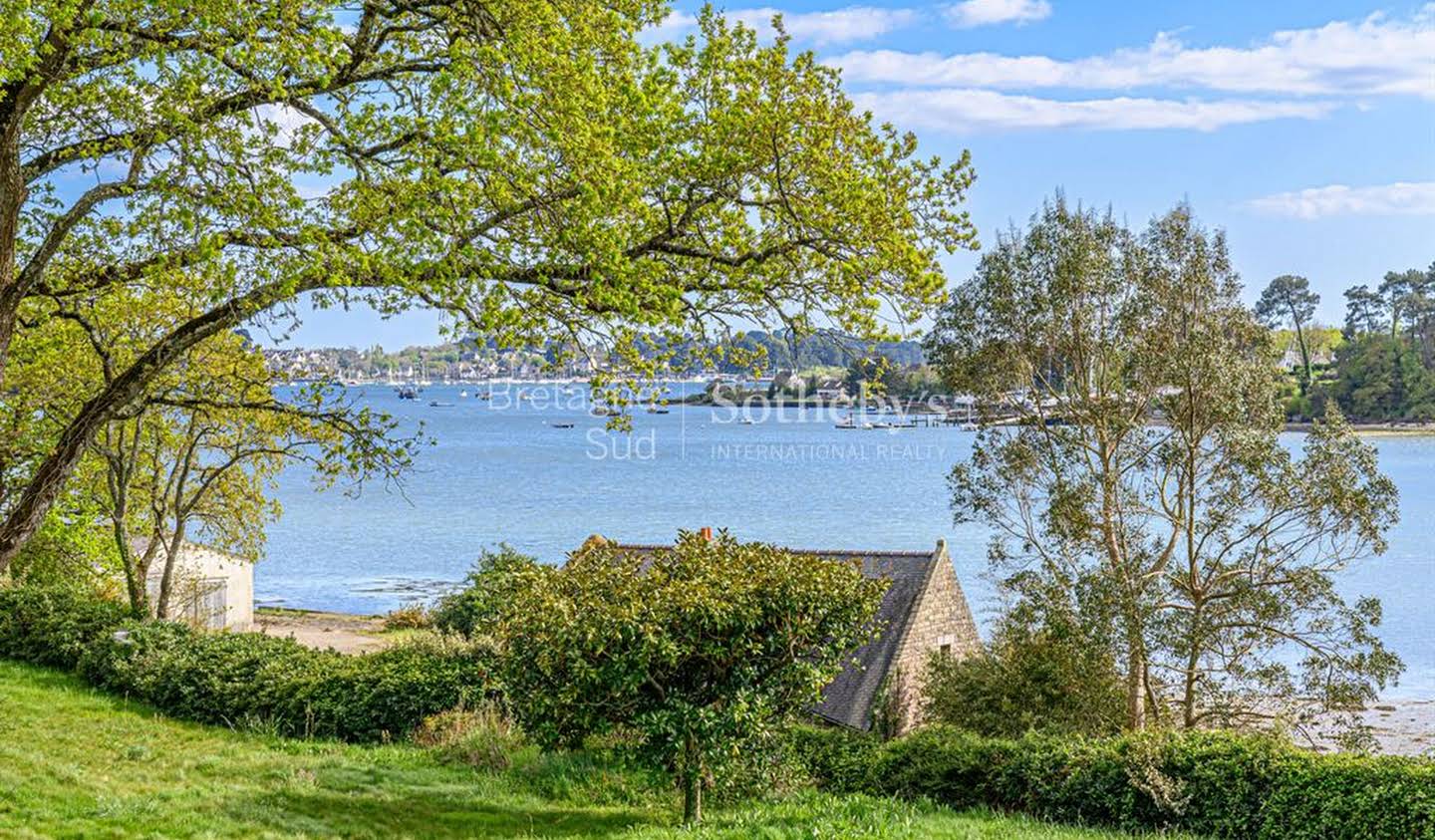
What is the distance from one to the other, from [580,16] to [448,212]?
2.56 m

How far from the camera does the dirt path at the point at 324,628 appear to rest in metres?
37.2

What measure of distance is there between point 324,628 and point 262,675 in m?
25.9

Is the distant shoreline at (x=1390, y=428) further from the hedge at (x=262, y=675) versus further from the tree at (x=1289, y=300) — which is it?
the hedge at (x=262, y=675)

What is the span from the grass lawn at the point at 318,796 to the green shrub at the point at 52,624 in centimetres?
242

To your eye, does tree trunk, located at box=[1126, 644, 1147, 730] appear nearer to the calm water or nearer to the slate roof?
the slate roof

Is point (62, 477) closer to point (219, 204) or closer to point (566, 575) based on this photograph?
point (219, 204)

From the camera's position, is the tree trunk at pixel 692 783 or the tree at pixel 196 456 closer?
the tree trunk at pixel 692 783

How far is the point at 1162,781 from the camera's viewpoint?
42.3 feet

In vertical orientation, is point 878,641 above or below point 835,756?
above

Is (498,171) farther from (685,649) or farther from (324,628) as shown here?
(324,628)

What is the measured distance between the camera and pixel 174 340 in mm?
11438

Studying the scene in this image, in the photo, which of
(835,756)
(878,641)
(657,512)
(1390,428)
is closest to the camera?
(835,756)

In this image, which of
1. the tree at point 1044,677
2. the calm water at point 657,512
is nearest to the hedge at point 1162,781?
the tree at point 1044,677

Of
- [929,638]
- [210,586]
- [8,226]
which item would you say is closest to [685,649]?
[8,226]
